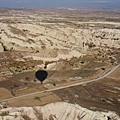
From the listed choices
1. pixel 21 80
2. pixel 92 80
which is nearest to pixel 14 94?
pixel 21 80

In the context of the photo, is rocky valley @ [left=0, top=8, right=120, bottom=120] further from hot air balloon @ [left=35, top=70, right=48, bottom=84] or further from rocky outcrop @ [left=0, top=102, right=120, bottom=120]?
hot air balloon @ [left=35, top=70, right=48, bottom=84]

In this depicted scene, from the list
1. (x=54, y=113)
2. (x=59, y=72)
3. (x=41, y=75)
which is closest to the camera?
(x=54, y=113)

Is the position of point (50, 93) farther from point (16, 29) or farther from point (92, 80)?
point (16, 29)

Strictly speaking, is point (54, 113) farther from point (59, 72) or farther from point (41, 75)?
point (59, 72)

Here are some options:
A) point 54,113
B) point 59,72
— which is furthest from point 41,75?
point 54,113

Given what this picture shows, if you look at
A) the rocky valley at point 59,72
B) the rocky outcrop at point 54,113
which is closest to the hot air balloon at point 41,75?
the rocky valley at point 59,72

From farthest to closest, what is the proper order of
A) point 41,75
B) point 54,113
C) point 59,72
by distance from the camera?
1. point 59,72
2. point 41,75
3. point 54,113
